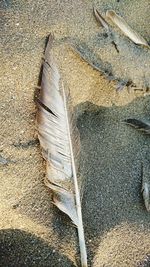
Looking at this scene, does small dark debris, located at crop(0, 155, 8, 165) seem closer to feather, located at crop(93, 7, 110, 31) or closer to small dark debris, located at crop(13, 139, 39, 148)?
small dark debris, located at crop(13, 139, 39, 148)

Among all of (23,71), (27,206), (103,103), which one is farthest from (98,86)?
(27,206)

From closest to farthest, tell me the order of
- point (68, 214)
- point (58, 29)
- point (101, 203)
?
point (68, 214), point (101, 203), point (58, 29)

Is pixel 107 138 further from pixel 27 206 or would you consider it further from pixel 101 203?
pixel 27 206

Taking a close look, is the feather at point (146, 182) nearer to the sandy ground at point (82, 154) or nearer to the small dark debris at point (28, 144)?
the sandy ground at point (82, 154)

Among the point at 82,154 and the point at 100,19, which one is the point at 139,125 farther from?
the point at 100,19

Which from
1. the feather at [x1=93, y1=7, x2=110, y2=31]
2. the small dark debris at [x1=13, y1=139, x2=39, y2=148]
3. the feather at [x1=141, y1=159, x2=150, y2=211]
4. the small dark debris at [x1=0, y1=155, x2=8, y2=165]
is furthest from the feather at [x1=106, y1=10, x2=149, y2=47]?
the small dark debris at [x1=0, y1=155, x2=8, y2=165]

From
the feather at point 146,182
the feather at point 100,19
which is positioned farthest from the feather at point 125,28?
the feather at point 146,182
